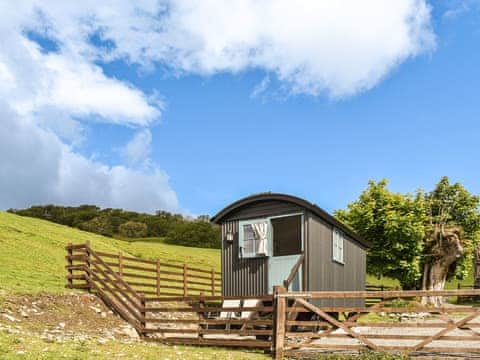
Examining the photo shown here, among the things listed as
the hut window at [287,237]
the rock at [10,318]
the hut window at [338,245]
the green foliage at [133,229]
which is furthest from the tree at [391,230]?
the green foliage at [133,229]

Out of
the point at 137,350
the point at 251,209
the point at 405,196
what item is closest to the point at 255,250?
the point at 251,209

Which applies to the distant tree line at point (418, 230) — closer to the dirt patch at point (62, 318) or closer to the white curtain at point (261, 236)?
the white curtain at point (261, 236)

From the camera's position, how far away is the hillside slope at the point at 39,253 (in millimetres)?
18875

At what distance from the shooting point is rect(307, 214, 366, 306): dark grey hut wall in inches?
626

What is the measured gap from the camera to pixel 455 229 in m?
31.9

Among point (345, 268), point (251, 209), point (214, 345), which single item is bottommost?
point (214, 345)

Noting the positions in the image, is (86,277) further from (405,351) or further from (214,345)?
(405,351)

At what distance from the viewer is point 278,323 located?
11320 millimetres

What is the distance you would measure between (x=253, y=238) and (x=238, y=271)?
4.07 feet

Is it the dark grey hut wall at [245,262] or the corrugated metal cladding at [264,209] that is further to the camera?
the dark grey hut wall at [245,262]

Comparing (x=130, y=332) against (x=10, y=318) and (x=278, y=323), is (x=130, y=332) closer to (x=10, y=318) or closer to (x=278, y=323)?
(x=10, y=318)

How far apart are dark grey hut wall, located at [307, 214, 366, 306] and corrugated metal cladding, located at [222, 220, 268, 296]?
1.48 metres

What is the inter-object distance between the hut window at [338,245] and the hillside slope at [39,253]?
8.88m

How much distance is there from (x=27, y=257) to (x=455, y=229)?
2374cm
